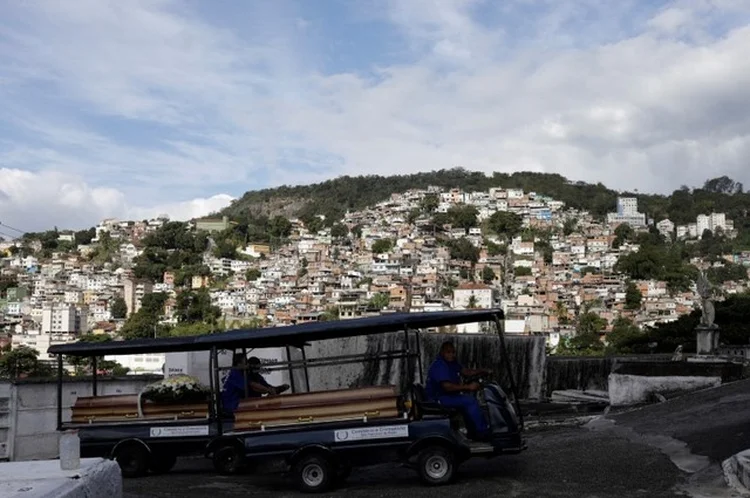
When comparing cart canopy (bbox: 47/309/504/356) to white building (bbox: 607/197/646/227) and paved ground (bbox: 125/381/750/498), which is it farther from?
white building (bbox: 607/197/646/227)

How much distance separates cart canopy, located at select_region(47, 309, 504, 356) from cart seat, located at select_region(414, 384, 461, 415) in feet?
2.33

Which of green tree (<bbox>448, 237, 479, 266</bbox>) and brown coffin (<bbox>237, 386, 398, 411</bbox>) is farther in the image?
green tree (<bbox>448, 237, 479, 266</bbox>)

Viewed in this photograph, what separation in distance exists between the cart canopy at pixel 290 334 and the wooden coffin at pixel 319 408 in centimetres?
67

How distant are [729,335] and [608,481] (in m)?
26.0

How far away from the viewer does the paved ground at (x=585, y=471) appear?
9.01 metres

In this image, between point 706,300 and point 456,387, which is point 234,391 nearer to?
point 456,387

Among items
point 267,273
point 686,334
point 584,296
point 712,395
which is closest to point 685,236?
point 584,296

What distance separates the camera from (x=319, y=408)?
9688 mm

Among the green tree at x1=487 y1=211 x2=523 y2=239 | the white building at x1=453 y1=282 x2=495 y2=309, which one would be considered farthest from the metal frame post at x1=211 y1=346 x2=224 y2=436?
the green tree at x1=487 y1=211 x2=523 y2=239

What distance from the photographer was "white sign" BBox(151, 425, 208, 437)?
10781 millimetres

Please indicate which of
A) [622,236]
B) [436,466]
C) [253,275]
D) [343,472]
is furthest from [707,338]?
[253,275]

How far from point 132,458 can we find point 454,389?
13.6 feet

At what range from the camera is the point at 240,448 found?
10.3 meters

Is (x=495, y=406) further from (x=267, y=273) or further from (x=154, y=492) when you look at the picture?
(x=267, y=273)
